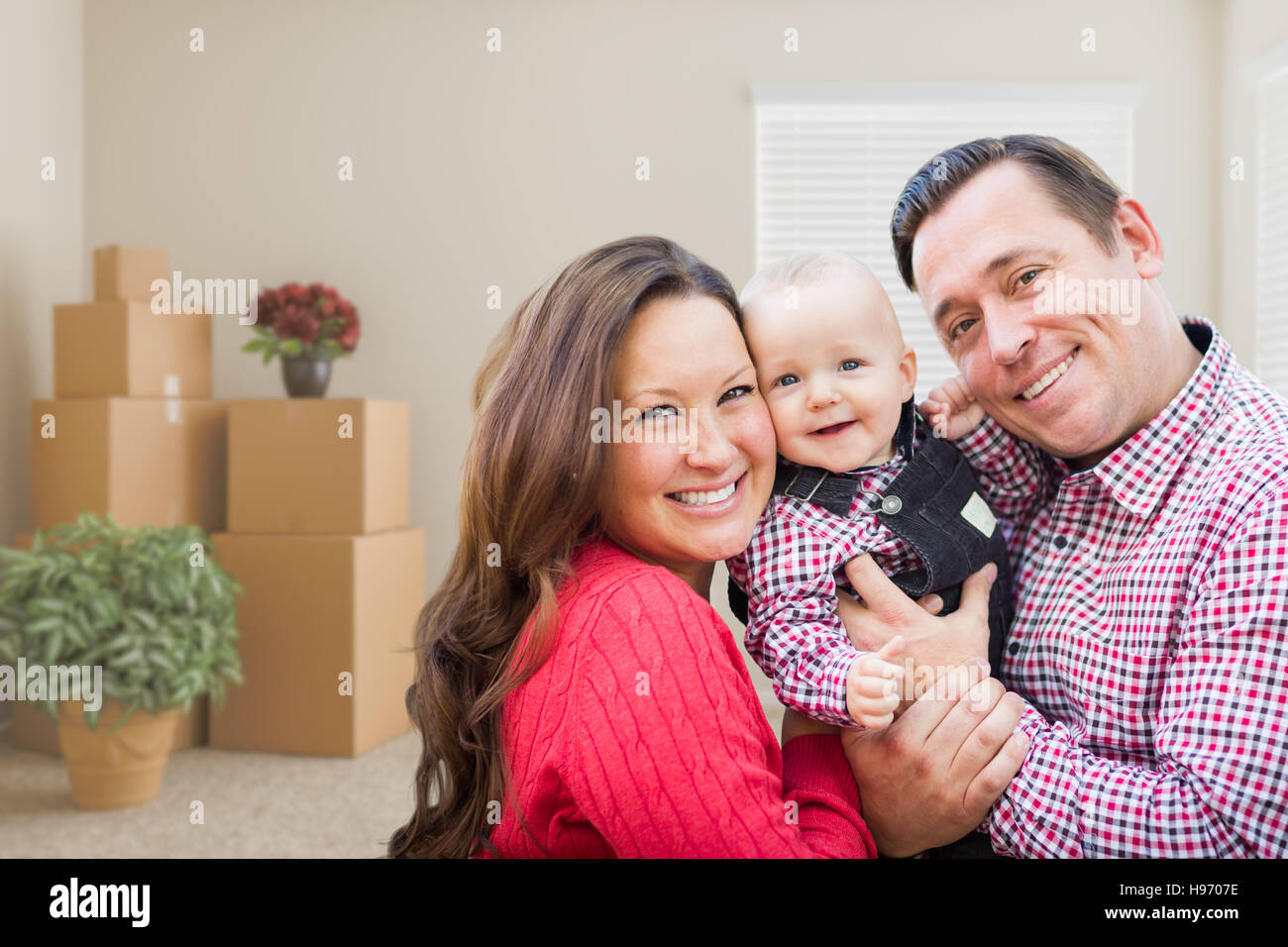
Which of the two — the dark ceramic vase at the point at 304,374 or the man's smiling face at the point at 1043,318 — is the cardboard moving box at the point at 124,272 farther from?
the man's smiling face at the point at 1043,318

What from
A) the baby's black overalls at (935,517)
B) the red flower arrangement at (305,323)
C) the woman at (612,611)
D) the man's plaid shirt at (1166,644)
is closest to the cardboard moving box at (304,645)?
the red flower arrangement at (305,323)

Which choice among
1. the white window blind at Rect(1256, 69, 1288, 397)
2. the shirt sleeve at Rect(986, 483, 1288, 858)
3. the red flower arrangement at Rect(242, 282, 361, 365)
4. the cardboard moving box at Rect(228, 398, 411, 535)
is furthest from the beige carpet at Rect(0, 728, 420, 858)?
the white window blind at Rect(1256, 69, 1288, 397)

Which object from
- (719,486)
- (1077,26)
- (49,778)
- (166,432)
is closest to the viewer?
(719,486)

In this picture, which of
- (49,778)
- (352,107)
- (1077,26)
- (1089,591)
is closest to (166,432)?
(49,778)

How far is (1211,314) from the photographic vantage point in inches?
175

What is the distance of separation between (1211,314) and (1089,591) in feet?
12.9

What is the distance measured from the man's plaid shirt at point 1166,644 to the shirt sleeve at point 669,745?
1.04 feet

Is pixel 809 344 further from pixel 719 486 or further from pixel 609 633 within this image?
pixel 609 633

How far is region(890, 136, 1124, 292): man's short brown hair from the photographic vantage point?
49.4 inches

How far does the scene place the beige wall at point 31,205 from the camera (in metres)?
4.11

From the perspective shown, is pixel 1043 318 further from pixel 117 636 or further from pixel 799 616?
pixel 117 636

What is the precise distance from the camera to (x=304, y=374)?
4.16 meters

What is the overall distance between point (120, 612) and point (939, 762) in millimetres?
2851

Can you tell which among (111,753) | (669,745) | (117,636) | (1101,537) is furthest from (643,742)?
(111,753)
